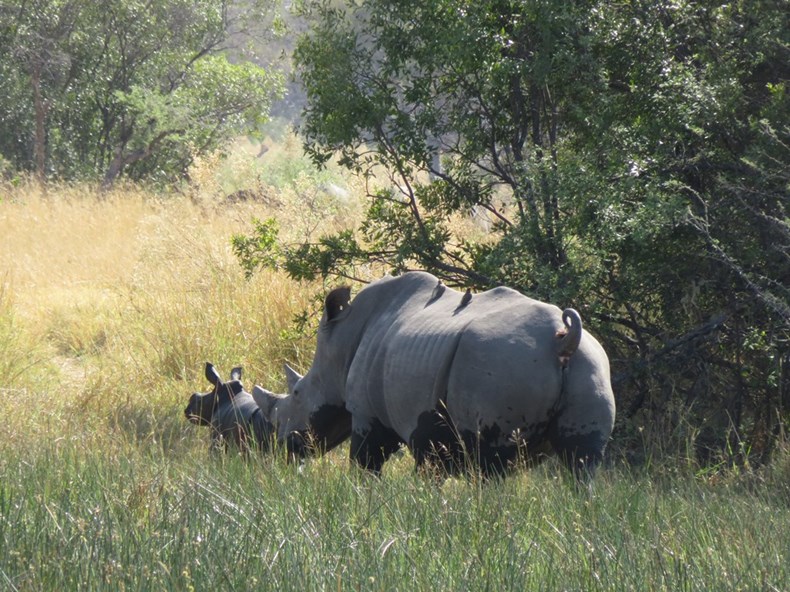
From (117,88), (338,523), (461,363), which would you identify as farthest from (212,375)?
(117,88)

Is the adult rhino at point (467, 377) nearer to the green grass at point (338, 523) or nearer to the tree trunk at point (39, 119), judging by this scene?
the green grass at point (338, 523)

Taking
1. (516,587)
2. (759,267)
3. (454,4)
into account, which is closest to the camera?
(516,587)

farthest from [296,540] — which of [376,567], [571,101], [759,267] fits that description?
[571,101]

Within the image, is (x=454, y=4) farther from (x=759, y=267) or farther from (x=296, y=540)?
(x=296, y=540)

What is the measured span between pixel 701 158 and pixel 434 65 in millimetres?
1884

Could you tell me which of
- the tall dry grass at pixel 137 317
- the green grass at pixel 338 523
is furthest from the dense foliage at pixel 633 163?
the tall dry grass at pixel 137 317

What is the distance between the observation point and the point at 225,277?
1116 cm

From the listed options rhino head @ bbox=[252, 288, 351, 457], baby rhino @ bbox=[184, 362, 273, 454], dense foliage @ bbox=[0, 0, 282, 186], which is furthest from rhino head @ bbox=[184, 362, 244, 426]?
dense foliage @ bbox=[0, 0, 282, 186]

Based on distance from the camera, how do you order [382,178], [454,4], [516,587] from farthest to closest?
[382,178] < [454,4] < [516,587]

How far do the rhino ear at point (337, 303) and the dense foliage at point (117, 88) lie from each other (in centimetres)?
1481

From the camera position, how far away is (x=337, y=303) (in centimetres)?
658

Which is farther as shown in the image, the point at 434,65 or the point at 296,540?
the point at 434,65

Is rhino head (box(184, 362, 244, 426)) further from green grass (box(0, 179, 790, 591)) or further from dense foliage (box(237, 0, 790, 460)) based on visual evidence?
dense foliage (box(237, 0, 790, 460))

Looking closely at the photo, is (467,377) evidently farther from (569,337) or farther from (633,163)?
(633,163)
